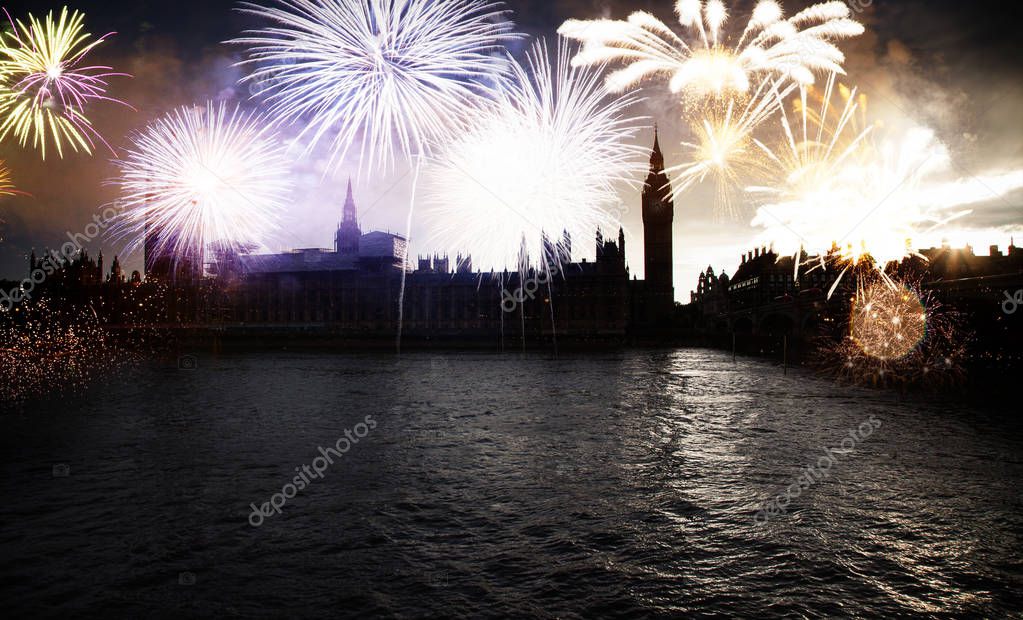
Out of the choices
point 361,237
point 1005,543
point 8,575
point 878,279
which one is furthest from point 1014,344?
point 361,237

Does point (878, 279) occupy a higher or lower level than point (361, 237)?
lower

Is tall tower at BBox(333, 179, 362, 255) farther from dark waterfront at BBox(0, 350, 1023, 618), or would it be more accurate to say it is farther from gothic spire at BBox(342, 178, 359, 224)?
dark waterfront at BBox(0, 350, 1023, 618)

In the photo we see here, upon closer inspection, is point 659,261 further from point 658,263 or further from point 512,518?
point 512,518

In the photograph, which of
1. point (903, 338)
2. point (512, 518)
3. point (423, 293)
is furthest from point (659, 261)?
point (512, 518)

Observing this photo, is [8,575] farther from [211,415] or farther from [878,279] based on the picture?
[878,279]

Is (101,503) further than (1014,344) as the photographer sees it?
No

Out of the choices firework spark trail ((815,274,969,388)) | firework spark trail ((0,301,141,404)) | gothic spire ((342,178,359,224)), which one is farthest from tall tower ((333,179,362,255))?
firework spark trail ((815,274,969,388))

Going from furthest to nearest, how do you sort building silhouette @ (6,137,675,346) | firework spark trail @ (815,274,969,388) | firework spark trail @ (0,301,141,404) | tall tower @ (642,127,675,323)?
tall tower @ (642,127,675,323)
building silhouette @ (6,137,675,346)
firework spark trail @ (815,274,969,388)
firework spark trail @ (0,301,141,404)

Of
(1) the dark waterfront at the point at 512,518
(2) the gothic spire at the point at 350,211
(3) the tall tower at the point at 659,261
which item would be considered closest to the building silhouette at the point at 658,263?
(3) the tall tower at the point at 659,261

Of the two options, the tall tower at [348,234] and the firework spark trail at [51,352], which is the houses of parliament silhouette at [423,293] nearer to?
the tall tower at [348,234]
